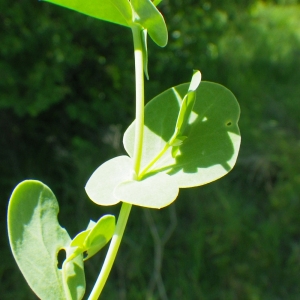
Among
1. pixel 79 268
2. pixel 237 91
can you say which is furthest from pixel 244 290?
pixel 79 268

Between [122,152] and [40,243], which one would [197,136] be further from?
[122,152]

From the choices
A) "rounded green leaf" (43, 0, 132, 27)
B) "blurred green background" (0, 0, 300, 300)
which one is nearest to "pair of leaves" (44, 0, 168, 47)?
"rounded green leaf" (43, 0, 132, 27)

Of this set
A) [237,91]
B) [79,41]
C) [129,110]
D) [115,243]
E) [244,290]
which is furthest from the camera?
[237,91]

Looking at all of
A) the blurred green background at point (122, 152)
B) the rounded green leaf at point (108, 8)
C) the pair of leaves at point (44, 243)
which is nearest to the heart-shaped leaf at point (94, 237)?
the pair of leaves at point (44, 243)

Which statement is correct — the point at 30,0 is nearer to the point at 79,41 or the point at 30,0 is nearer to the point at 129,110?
the point at 79,41

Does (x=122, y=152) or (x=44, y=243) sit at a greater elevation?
(x=44, y=243)

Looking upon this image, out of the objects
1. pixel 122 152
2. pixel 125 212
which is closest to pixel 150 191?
pixel 125 212

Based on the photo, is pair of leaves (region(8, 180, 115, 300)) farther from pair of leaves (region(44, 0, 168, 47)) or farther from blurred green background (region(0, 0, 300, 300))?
blurred green background (region(0, 0, 300, 300))
